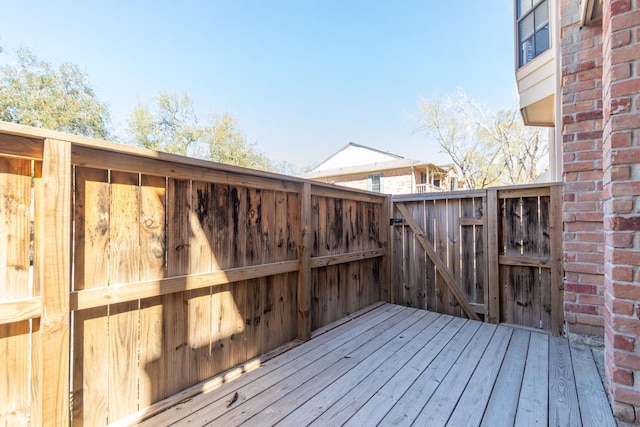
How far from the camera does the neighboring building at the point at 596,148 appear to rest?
143cm

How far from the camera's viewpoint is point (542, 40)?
3.38 meters

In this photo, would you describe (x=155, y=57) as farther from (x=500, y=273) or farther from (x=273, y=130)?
(x=500, y=273)

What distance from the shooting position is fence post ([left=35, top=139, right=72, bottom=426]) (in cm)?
120

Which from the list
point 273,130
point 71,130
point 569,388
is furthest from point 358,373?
point 273,130

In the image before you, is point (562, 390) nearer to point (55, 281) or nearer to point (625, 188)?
point (625, 188)

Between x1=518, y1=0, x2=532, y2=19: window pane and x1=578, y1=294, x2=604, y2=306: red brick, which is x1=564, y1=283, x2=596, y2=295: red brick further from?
x1=518, y1=0, x2=532, y2=19: window pane

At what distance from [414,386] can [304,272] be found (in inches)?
46.9

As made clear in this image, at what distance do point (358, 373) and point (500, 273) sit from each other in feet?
6.48

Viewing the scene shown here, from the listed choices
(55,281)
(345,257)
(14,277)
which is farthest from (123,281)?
(345,257)

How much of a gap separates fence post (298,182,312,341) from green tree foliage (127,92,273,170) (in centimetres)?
1150

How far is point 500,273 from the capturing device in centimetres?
297

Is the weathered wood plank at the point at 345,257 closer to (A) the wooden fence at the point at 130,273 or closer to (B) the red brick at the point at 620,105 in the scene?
(A) the wooden fence at the point at 130,273

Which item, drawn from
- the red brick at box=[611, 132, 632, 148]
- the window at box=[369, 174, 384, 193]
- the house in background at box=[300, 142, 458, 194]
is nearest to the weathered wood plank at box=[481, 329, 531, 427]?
the red brick at box=[611, 132, 632, 148]

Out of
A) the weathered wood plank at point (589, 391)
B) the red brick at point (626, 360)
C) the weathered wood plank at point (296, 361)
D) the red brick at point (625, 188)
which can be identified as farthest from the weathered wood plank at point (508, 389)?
the red brick at point (625, 188)
